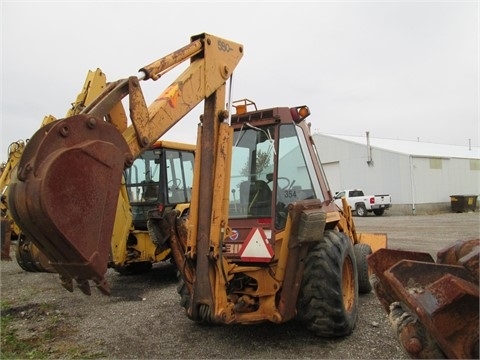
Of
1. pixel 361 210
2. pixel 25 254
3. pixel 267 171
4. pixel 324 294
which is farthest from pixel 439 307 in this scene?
pixel 361 210

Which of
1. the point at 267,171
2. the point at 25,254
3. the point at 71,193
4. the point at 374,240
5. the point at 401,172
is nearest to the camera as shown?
the point at 71,193

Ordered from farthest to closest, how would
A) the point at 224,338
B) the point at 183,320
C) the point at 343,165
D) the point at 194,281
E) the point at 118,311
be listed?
the point at 343,165, the point at 118,311, the point at 183,320, the point at 224,338, the point at 194,281


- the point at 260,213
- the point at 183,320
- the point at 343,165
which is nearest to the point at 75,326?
the point at 183,320

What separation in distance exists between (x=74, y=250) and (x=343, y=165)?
96.5 ft

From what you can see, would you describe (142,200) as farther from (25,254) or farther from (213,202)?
(213,202)

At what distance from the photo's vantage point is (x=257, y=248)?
445 centimetres

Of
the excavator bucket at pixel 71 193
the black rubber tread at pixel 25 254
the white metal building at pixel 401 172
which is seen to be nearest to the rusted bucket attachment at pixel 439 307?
the excavator bucket at pixel 71 193

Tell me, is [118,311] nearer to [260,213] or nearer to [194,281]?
[194,281]

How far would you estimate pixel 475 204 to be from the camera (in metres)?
28.3

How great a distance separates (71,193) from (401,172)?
26865 mm

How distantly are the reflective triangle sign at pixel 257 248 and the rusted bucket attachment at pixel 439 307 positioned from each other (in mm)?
1387

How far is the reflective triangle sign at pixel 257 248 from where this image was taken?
4.42 meters

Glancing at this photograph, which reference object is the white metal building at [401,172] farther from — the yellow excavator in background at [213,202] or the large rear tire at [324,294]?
the large rear tire at [324,294]

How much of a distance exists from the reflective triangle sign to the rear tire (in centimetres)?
2259
